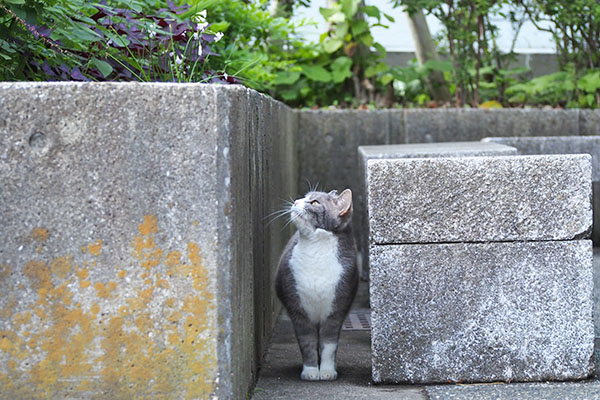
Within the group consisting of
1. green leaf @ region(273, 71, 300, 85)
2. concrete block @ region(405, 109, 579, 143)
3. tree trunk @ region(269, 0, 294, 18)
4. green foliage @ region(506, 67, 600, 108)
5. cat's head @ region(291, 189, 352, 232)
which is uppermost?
tree trunk @ region(269, 0, 294, 18)

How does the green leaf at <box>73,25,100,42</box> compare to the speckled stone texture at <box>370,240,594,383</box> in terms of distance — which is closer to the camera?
the green leaf at <box>73,25,100,42</box>

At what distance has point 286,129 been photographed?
5.66m

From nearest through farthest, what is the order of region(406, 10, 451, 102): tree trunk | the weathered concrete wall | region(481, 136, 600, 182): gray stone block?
the weathered concrete wall
region(481, 136, 600, 182): gray stone block
region(406, 10, 451, 102): tree trunk

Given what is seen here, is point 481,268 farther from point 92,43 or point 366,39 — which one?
point 366,39

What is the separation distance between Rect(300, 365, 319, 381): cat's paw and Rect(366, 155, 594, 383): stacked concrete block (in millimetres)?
303

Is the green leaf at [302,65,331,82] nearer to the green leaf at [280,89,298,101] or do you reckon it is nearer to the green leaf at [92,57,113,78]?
the green leaf at [280,89,298,101]

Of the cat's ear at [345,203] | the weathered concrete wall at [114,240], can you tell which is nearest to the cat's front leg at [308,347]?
the cat's ear at [345,203]

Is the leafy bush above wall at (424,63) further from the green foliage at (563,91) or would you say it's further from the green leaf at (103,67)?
the green leaf at (103,67)

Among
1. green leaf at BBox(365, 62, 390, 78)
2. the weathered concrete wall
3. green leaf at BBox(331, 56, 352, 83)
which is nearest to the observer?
the weathered concrete wall

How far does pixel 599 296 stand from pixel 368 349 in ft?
3.85

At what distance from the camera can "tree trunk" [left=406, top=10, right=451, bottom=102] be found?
8805 millimetres

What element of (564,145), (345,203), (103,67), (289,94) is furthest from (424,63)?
(103,67)

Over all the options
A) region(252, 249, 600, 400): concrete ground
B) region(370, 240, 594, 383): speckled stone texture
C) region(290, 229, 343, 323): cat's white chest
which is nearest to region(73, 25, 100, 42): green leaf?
region(290, 229, 343, 323): cat's white chest

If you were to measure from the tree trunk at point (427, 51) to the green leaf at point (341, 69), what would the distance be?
1.10 m
